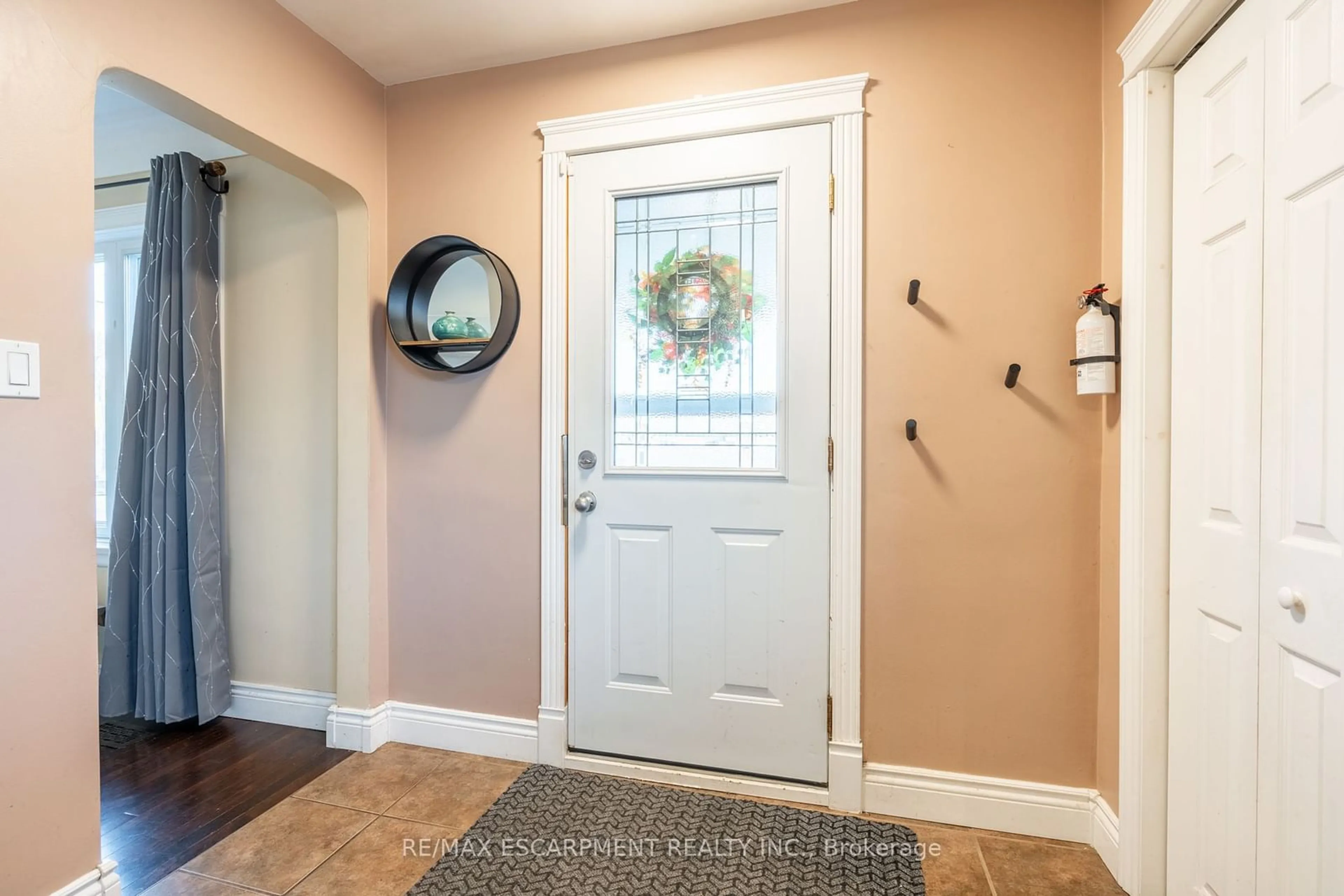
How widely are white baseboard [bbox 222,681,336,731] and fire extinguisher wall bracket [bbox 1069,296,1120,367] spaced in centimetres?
275

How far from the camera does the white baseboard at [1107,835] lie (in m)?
1.54

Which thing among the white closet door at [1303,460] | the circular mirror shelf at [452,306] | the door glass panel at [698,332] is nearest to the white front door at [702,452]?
the door glass panel at [698,332]

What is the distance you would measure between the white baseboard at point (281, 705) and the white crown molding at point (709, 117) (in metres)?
2.26

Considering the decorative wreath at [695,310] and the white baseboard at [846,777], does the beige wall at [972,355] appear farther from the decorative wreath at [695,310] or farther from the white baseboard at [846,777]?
the decorative wreath at [695,310]

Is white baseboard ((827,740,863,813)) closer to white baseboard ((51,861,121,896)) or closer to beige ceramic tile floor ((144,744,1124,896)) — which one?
beige ceramic tile floor ((144,744,1124,896))

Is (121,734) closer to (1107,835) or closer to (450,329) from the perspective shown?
(450,329)

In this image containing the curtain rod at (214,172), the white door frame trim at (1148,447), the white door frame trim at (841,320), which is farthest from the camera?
the curtain rod at (214,172)

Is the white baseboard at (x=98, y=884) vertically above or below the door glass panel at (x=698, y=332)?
below

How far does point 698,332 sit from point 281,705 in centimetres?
221

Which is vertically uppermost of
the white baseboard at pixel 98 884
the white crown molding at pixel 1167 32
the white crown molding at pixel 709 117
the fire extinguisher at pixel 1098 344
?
the white crown molding at pixel 709 117

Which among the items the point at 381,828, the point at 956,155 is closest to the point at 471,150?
the point at 956,155

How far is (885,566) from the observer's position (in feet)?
5.91

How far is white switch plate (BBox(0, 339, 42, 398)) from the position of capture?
4.00 feet

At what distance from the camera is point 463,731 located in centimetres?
217
